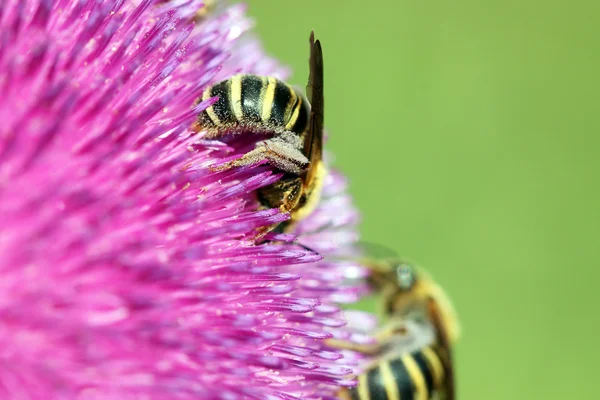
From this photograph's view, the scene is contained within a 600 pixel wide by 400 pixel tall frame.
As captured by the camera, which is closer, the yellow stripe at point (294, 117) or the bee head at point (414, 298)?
the yellow stripe at point (294, 117)

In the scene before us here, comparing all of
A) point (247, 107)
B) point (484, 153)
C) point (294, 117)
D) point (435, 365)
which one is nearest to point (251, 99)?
point (247, 107)

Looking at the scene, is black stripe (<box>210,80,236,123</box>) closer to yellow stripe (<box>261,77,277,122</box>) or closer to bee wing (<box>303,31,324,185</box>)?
yellow stripe (<box>261,77,277,122</box>)

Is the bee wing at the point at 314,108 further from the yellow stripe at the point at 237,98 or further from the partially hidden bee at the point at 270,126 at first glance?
the yellow stripe at the point at 237,98

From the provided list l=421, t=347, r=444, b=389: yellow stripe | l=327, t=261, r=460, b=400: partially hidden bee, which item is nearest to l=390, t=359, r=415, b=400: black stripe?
l=327, t=261, r=460, b=400: partially hidden bee

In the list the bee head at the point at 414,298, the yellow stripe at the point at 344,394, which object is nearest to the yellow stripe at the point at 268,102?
the yellow stripe at the point at 344,394

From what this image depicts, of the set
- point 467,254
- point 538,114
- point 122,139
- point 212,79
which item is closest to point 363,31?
point 538,114
